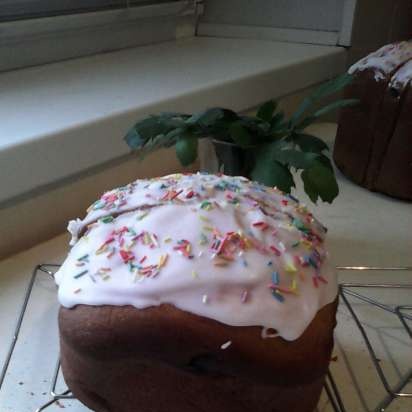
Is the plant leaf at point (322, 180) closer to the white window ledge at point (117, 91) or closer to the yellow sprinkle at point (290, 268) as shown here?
the yellow sprinkle at point (290, 268)

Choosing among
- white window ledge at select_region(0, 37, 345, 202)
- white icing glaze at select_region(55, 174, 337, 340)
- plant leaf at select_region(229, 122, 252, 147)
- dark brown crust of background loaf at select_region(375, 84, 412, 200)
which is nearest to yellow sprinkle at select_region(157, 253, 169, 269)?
white icing glaze at select_region(55, 174, 337, 340)

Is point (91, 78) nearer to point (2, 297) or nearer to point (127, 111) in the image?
point (127, 111)

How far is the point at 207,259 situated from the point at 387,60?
711 mm

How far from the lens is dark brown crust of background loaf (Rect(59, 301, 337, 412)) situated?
16.9 inches

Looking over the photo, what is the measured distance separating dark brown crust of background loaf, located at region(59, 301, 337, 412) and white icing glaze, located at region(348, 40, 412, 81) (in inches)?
25.8

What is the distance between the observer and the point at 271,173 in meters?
0.61

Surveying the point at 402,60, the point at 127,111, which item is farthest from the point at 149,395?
the point at 402,60

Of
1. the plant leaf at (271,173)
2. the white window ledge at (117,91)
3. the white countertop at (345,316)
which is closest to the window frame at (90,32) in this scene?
the white window ledge at (117,91)

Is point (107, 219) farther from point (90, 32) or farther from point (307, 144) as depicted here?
point (90, 32)

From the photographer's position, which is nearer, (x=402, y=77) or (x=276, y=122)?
(x=276, y=122)

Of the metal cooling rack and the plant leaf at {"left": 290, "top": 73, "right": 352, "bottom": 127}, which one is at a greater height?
the plant leaf at {"left": 290, "top": 73, "right": 352, "bottom": 127}

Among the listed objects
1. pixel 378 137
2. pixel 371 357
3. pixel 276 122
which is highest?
pixel 276 122

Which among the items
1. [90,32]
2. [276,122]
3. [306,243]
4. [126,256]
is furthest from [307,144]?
[90,32]

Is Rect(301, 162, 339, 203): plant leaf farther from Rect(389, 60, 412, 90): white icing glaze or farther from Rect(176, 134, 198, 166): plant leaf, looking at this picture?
Rect(389, 60, 412, 90): white icing glaze
